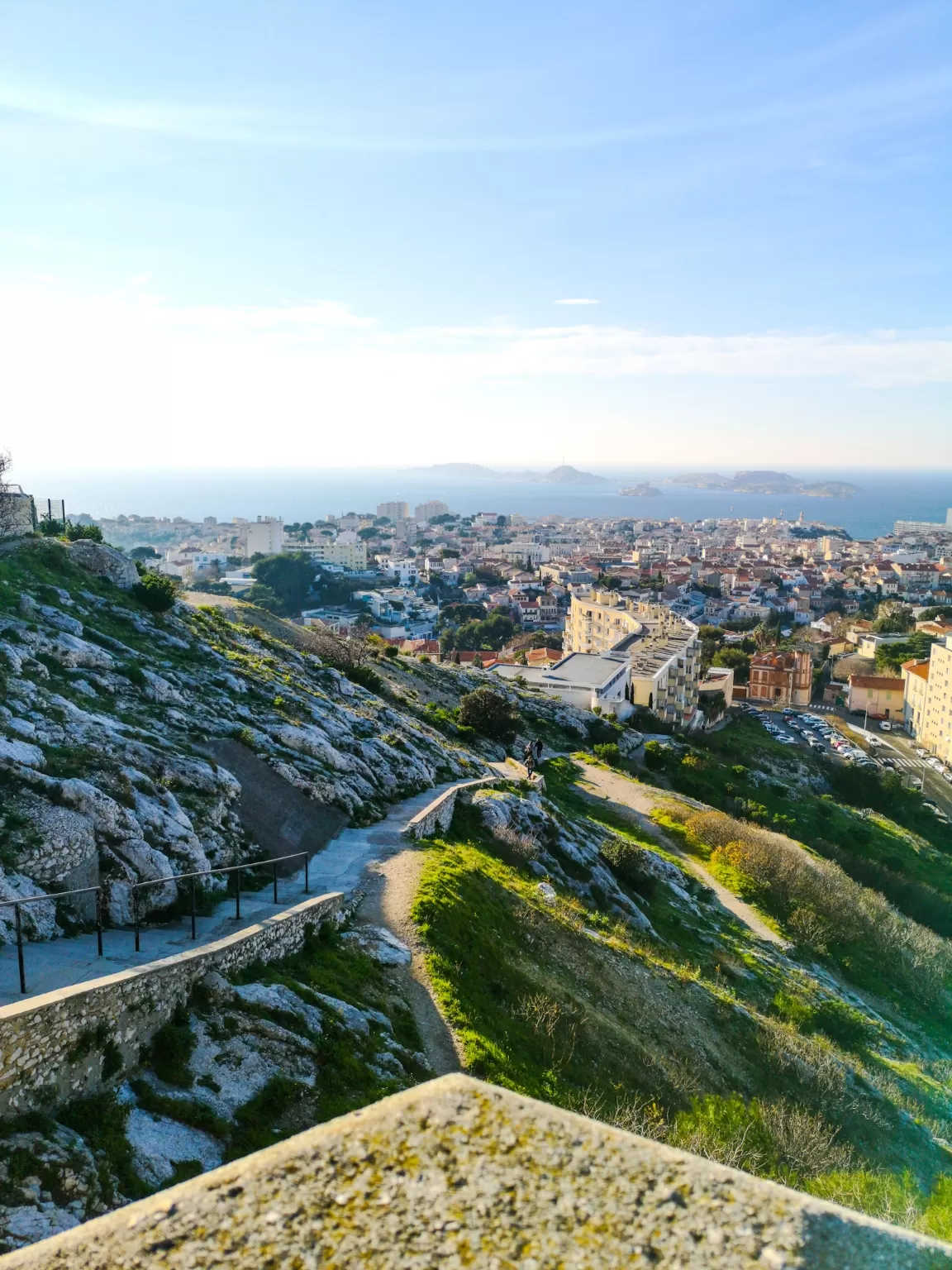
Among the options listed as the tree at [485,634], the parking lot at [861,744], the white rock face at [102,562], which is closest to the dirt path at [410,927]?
Result: the white rock face at [102,562]

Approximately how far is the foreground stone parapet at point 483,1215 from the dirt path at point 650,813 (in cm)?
1756

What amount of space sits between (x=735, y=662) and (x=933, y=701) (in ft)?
48.2

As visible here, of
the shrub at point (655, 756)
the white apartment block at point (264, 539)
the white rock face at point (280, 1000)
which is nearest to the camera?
the white rock face at point (280, 1000)

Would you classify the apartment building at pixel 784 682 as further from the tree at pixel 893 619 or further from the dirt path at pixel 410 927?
the dirt path at pixel 410 927

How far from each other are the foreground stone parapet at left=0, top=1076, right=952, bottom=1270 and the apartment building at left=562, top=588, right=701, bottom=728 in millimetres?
43813

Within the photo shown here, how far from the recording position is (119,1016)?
757 cm

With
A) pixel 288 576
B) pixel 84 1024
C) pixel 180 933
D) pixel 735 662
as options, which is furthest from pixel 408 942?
pixel 288 576

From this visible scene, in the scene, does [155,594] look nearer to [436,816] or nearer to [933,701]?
[436,816]

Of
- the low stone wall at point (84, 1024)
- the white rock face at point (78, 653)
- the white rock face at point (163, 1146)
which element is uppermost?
the white rock face at point (78, 653)

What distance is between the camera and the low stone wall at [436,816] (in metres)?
15.9

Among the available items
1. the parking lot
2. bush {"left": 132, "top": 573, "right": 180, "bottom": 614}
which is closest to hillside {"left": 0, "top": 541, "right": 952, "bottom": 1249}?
bush {"left": 132, "top": 573, "right": 180, "bottom": 614}

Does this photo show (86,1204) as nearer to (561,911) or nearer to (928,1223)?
(928,1223)

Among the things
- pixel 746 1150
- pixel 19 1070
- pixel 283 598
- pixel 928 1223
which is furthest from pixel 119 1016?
pixel 283 598

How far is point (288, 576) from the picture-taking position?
340 feet
